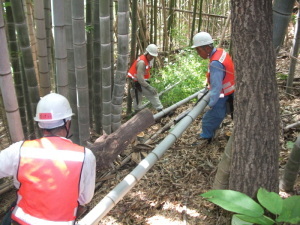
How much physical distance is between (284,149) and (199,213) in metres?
1.39

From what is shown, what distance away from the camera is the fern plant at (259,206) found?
56.3 inches

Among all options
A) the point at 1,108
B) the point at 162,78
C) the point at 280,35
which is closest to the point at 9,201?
the point at 1,108

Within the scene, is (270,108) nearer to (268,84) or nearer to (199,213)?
(268,84)

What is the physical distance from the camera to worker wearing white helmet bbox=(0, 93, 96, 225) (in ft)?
5.82

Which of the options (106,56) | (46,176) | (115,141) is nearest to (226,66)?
(106,56)

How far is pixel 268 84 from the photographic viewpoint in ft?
6.56

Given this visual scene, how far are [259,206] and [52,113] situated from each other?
148 cm

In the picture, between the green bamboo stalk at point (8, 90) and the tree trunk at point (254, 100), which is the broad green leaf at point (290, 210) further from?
the green bamboo stalk at point (8, 90)

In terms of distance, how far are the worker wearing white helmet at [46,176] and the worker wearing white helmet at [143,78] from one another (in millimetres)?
3958

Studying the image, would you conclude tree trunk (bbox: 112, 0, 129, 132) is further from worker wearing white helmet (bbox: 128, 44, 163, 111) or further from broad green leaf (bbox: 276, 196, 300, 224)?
broad green leaf (bbox: 276, 196, 300, 224)

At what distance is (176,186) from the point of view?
334cm

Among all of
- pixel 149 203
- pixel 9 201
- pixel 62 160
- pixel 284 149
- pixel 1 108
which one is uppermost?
pixel 62 160

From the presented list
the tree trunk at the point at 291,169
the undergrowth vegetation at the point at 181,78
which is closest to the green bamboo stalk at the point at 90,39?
the undergrowth vegetation at the point at 181,78

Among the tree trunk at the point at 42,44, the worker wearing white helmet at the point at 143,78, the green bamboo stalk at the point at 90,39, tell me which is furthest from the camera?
the worker wearing white helmet at the point at 143,78
